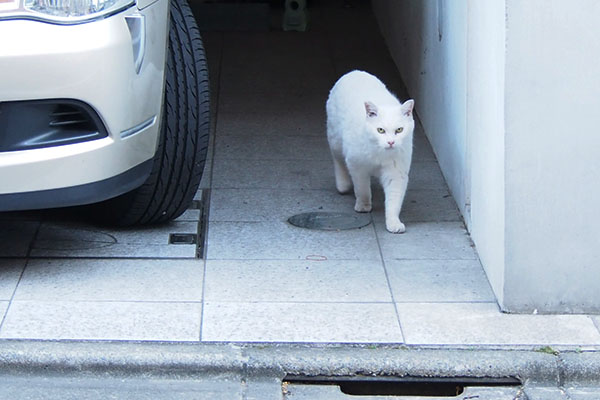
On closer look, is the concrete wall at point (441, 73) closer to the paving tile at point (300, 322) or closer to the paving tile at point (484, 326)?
the paving tile at point (484, 326)

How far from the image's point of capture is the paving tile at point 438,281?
15.7 feet

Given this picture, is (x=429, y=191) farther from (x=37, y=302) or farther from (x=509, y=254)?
(x=37, y=302)

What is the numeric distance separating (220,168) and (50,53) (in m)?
2.42

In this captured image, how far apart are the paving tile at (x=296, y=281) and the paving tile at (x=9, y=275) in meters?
0.84

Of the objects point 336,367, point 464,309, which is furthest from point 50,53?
point 464,309

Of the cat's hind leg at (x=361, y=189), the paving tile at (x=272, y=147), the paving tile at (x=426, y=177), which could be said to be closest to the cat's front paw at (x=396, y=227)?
the cat's hind leg at (x=361, y=189)

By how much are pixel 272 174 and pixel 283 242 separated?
1129 mm

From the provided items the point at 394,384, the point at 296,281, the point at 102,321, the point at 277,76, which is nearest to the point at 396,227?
the point at 296,281

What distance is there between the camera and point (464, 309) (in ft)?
15.3

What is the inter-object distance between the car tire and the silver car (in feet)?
0.97

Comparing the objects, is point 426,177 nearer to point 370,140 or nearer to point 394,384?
point 370,140

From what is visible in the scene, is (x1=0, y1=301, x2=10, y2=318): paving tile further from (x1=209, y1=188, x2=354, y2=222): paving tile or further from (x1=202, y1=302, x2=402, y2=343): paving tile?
(x1=209, y1=188, x2=354, y2=222): paving tile

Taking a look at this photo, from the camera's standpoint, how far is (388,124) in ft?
18.2

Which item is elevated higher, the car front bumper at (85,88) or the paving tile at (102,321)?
the car front bumper at (85,88)
